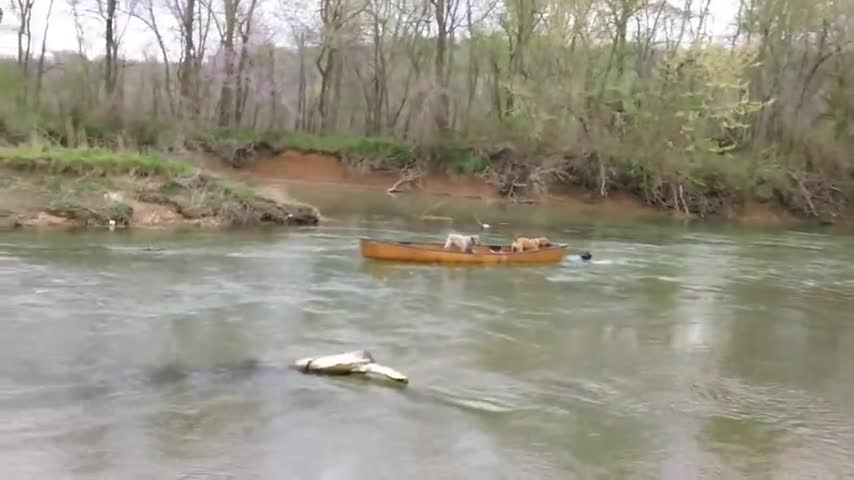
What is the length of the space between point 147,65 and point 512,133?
795 inches

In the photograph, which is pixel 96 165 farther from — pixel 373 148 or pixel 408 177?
pixel 373 148

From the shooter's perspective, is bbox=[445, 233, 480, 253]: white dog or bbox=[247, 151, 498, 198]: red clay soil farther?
bbox=[247, 151, 498, 198]: red clay soil

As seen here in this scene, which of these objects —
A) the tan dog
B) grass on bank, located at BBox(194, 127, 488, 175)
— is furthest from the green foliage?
grass on bank, located at BBox(194, 127, 488, 175)

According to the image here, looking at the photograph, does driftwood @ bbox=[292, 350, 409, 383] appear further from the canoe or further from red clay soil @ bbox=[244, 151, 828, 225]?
red clay soil @ bbox=[244, 151, 828, 225]

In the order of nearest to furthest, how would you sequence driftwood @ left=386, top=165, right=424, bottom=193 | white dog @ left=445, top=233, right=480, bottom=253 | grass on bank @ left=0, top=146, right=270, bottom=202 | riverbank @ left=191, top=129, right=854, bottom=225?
1. white dog @ left=445, top=233, right=480, bottom=253
2. grass on bank @ left=0, top=146, right=270, bottom=202
3. riverbank @ left=191, top=129, right=854, bottom=225
4. driftwood @ left=386, top=165, right=424, bottom=193

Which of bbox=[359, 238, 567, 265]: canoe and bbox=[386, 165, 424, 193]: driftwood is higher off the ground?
A: bbox=[386, 165, 424, 193]: driftwood

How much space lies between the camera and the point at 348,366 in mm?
11648

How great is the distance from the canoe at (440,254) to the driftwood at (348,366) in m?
8.75

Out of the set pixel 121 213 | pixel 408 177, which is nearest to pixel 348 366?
pixel 121 213

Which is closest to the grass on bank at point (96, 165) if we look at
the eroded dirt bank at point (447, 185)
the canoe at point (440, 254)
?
the canoe at point (440, 254)

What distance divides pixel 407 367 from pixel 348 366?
0.97 m

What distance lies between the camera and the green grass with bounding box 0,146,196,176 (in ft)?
78.6

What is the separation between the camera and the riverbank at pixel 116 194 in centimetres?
2288

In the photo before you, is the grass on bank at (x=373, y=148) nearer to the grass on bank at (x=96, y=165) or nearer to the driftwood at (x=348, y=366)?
the grass on bank at (x=96, y=165)
